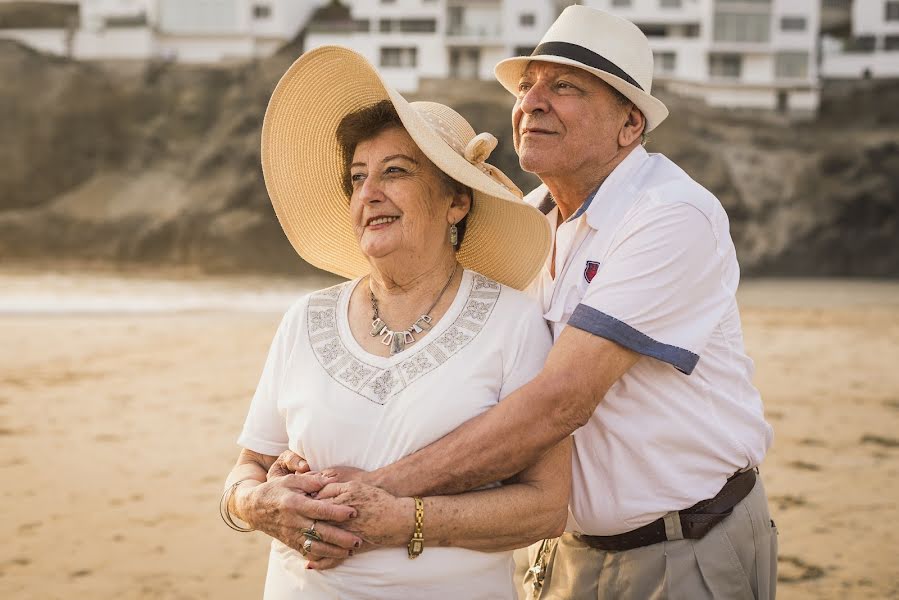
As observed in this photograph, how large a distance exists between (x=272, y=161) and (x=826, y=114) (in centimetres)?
3745

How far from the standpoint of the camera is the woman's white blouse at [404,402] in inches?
89.6

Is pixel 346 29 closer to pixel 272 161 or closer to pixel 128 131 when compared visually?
pixel 128 131

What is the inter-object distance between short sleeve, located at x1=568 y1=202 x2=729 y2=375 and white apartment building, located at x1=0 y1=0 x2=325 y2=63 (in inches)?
1549

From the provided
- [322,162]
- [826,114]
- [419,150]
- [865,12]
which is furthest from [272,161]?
[865,12]

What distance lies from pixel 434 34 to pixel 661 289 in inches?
1488

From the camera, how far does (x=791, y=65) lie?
122ft

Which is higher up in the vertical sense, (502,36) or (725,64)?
(502,36)

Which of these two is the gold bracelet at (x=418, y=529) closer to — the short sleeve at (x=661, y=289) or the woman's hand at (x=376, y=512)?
the woman's hand at (x=376, y=512)

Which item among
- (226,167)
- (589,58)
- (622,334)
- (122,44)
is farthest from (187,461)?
(122,44)

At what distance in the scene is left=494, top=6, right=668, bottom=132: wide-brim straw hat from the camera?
2.66 m

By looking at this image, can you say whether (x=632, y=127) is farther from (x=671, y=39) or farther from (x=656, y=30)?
(x=656, y=30)

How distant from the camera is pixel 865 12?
3819 cm

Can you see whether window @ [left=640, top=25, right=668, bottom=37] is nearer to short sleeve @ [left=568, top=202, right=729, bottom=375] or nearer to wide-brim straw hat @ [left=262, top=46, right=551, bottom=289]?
wide-brim straw hat @ [left=262, top=46, right=551, bottom=289]

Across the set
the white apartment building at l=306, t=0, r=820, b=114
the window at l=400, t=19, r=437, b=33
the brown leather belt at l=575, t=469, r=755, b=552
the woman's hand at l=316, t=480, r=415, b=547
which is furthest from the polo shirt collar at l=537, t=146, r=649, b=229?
the window at l=400, t=19, r=437, b=33
